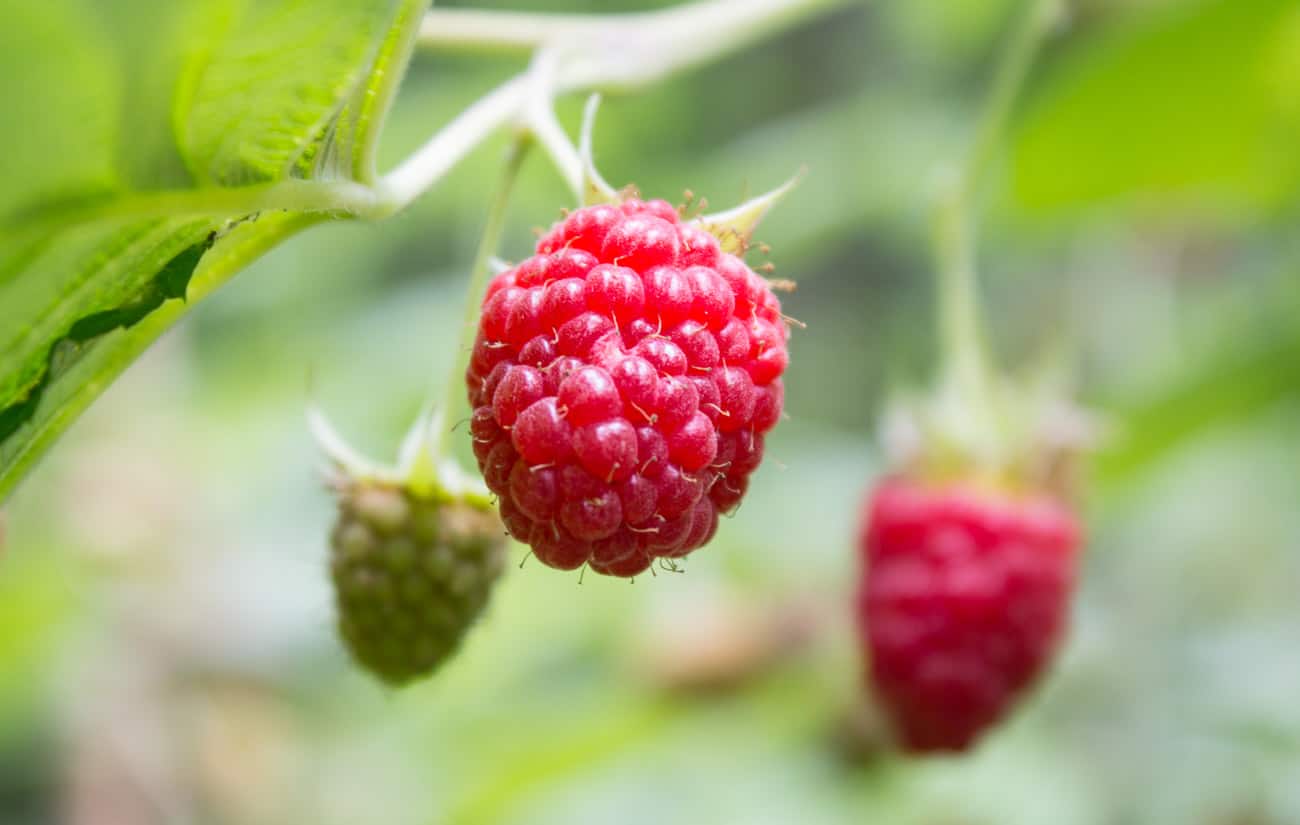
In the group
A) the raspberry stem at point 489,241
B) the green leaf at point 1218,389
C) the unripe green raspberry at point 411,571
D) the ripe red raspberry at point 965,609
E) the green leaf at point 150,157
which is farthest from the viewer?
the green leaf at point 1218,389

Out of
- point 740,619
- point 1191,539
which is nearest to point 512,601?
point 740,619

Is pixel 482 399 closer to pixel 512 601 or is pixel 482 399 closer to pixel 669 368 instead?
pixel 669 368

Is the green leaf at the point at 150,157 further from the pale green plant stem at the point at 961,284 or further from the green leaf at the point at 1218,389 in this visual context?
the green leaf at the point at 1218,389

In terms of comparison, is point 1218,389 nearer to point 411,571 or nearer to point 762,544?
point 762,544

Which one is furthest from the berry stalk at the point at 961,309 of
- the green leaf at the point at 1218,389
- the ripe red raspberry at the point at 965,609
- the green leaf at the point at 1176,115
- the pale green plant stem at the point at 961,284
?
the green leaf at the point at 1218,389

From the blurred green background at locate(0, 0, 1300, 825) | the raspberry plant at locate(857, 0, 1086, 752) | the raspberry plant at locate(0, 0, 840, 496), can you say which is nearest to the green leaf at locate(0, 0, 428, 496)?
the raspberry plant at locate(0, 0, 840, 496)

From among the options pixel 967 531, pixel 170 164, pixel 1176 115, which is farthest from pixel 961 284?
pixel 170 164
